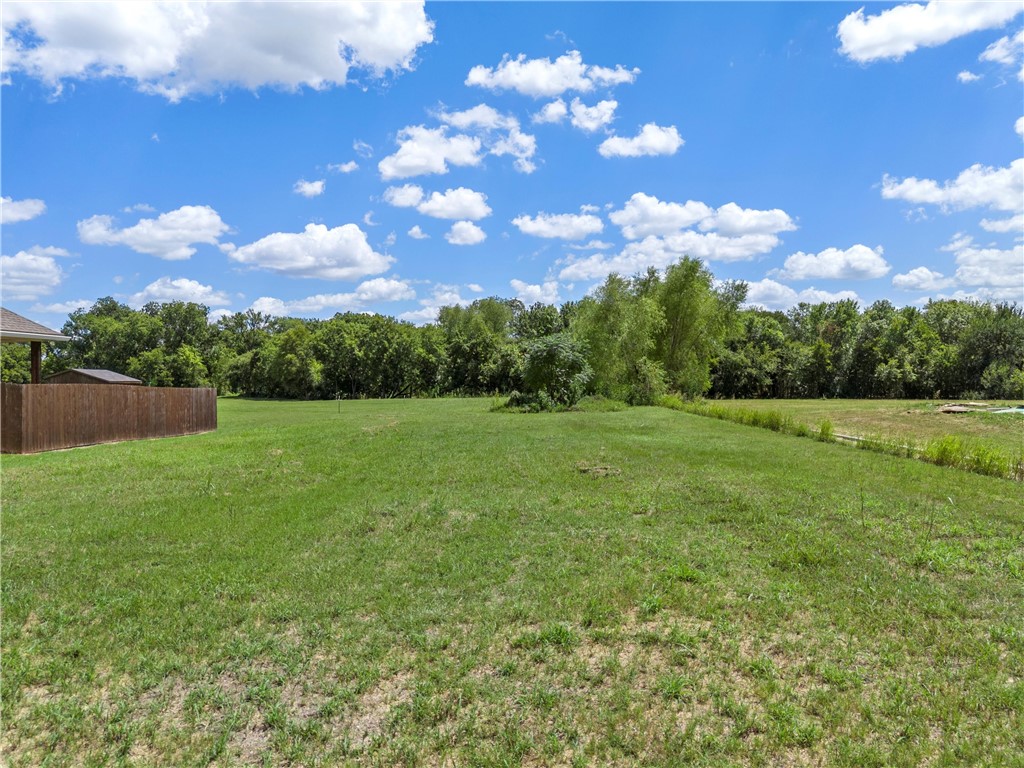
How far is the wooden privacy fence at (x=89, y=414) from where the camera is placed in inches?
447

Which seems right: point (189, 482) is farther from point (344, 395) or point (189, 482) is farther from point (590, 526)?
point (344, 395)

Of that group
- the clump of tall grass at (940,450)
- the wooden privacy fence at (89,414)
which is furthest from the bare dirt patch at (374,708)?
the wooden privacy fence at (89,414)

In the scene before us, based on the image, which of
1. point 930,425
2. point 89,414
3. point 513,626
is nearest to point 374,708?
point 513,626

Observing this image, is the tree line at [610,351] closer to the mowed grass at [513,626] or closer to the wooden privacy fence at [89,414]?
the wooden privacy fence at [89,414]

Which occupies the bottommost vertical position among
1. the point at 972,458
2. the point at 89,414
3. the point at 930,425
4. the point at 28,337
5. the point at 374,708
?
the point at 374,708

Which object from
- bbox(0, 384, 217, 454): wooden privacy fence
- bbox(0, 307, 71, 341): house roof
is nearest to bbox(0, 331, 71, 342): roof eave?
bbox(0, 307, 71, 341): house roof

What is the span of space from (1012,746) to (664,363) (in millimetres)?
30576

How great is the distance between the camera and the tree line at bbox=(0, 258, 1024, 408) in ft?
98.0

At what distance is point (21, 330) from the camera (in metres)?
13.2

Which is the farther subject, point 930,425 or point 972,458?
point 930,425

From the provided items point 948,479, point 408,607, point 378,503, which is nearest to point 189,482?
point 378,503

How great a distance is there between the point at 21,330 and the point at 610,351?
24.0 metres

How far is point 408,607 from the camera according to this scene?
13.8 feet

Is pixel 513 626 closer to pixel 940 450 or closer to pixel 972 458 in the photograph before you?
pixel 972 458
